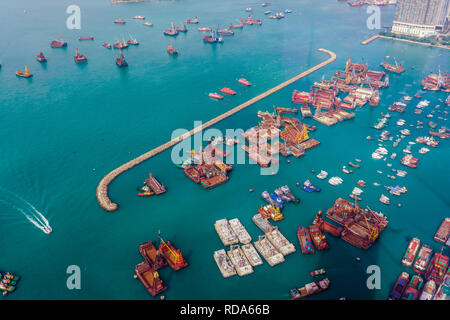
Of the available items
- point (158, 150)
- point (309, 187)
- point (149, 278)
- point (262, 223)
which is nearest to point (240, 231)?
point (262, 223)

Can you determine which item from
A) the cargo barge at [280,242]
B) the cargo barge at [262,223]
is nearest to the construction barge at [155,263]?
the cargo barge at [262,223]

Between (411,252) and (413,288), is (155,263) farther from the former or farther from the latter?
(411,252)

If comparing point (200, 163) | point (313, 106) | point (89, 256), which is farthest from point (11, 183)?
point (313, 106)

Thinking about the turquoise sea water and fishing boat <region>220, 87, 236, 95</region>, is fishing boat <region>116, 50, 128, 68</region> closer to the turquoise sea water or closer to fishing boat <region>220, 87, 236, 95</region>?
the turquoise sea water

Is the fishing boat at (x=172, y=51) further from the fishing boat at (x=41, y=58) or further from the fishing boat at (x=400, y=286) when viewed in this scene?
the fishing boat at (x=400, y=286)

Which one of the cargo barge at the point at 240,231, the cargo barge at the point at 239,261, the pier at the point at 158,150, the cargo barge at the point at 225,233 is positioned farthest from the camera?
the pier at the point at 158,150

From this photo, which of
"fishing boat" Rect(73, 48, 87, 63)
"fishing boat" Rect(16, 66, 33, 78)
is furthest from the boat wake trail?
"fishing boat" Rect(73, 48, 87, 63)

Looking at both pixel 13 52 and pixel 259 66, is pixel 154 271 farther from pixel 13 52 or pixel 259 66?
pixel 13 52
